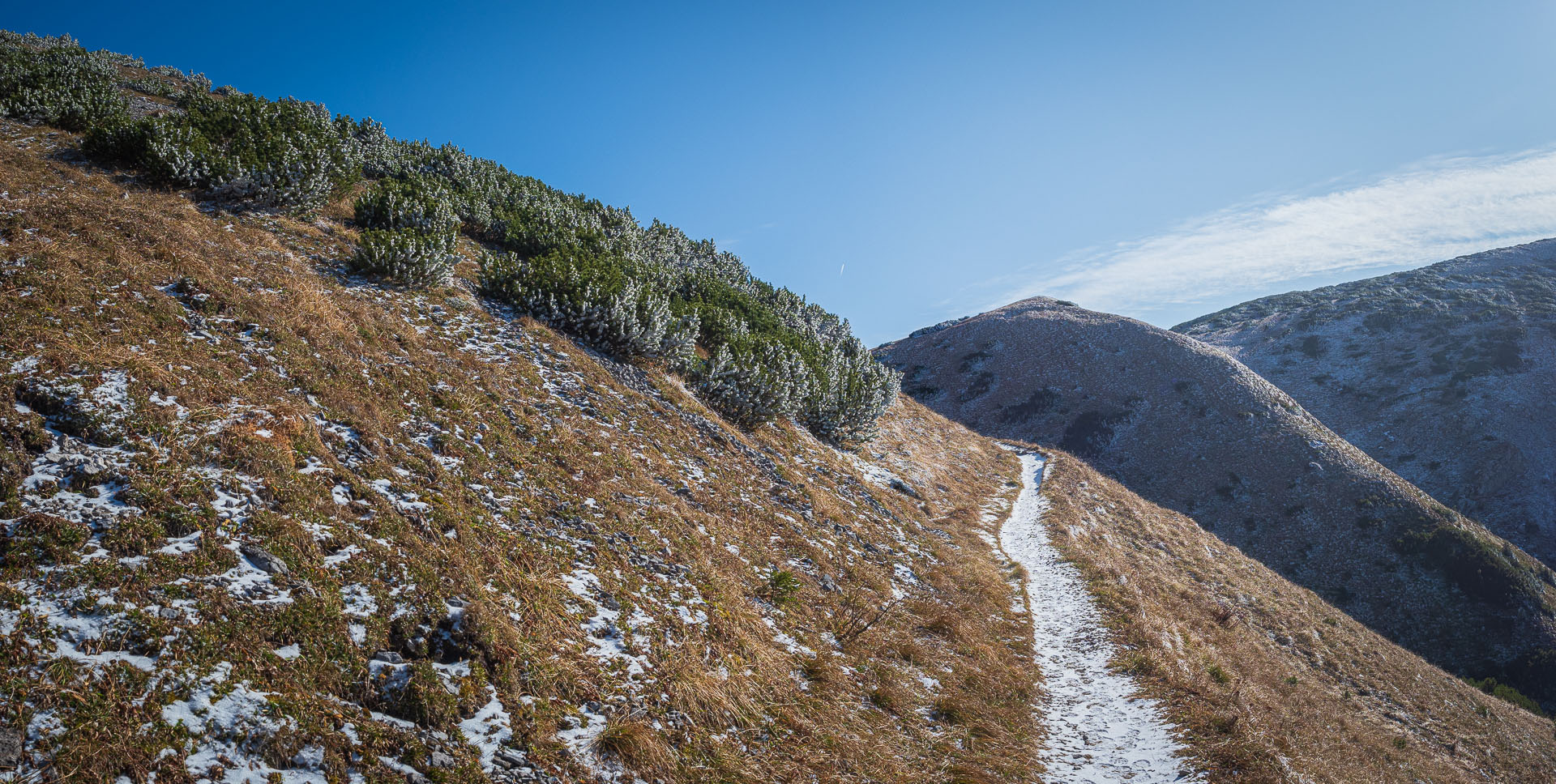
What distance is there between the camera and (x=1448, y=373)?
49875 millimetres

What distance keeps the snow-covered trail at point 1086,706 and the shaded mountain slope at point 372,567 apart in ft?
2.04

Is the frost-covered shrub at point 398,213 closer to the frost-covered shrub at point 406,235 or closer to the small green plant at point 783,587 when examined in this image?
the frost-covered shrub at point 406,235

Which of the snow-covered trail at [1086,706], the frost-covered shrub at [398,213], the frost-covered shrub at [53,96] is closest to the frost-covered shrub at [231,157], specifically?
the frost-covered shrub at [398,213]

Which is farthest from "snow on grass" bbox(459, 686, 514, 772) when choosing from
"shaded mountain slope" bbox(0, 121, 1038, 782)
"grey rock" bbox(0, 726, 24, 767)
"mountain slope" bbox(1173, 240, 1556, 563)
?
"mountain slope" bbox(1173, 240, 1556, 563)

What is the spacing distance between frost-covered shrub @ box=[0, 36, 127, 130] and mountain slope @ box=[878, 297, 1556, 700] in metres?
54.1

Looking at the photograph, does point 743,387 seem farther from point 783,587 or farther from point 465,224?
point 465,224

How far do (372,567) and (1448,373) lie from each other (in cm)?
7630

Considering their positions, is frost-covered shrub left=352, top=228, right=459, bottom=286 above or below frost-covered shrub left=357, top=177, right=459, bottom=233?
below

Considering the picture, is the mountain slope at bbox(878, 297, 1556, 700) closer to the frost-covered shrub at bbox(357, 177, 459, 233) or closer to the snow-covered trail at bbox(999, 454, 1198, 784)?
the snow-covered trail at bbox(999, 454, 1198, 784)

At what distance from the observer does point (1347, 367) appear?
184 ft

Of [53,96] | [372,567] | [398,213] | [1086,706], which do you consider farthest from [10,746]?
[53,96]

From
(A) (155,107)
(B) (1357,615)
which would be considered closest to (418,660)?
(A) (155,107)

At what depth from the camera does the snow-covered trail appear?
7336mm

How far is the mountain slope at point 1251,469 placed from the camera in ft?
95.3
